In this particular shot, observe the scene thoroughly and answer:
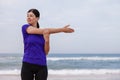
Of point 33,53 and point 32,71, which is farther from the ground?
point 33,53

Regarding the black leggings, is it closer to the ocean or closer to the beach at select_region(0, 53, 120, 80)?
the beach at select_region(0, 53, 120, 80)

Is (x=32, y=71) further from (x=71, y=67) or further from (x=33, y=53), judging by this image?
(x=71, y=67)

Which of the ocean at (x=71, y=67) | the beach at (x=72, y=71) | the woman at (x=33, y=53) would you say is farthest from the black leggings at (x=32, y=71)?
the ocean at (x=71, y=67)

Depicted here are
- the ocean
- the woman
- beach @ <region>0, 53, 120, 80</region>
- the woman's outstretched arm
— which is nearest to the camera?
the woman's outstretched arm

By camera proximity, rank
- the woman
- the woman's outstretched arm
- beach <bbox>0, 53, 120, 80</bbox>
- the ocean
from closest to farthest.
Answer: the woman's outstretched arm, the woman, beach <bbox>0, 53, 120, 80</bbox>, the ocean

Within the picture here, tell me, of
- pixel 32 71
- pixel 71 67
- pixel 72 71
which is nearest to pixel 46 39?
pixel 32 71

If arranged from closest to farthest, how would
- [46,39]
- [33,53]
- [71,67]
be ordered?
[46,39], [33,53], [71,67]

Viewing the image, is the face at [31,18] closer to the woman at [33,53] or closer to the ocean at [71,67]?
the woman at [33,53]

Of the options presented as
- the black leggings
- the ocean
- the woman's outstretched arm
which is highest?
the woman's outstretched arm

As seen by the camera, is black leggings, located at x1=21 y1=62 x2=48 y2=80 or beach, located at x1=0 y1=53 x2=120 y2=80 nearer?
black leggings, located at x1=21 y1=62 x2=48 y2=80

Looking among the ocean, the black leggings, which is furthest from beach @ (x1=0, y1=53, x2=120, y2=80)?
the black leggings

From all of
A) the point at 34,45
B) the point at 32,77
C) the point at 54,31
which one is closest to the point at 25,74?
the point at 32,77

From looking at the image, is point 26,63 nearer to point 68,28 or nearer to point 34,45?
point 34,45

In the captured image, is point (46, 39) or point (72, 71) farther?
point (72, 71)
